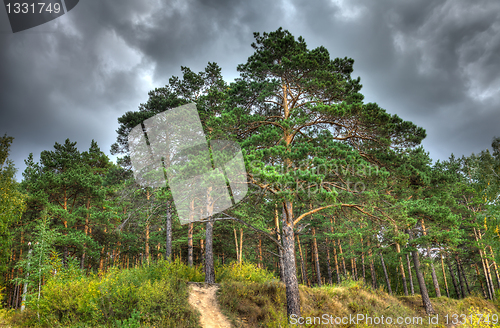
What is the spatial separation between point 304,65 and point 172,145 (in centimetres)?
935

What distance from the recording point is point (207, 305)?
9.24 meters

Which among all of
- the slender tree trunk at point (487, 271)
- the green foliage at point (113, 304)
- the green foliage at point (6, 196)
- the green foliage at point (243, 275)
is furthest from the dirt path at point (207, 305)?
the slender tree trunk at point (487, 271)

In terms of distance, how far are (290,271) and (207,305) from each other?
352 centimetres

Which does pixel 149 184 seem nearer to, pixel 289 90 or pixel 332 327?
pixel 289 90

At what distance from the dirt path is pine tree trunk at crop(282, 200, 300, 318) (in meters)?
2.30

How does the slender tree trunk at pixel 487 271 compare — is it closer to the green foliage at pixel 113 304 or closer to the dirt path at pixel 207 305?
the dirt path at pixel 207 305

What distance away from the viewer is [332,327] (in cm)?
877

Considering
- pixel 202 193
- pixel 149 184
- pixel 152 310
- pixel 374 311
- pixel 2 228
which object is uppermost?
pixel 149 184

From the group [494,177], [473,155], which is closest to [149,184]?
[494,177]

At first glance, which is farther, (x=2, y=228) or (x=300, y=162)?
(x=2, y=228)

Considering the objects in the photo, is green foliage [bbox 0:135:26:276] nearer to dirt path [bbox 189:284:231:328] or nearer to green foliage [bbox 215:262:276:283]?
dirt path [bbox 189:284:231:328]

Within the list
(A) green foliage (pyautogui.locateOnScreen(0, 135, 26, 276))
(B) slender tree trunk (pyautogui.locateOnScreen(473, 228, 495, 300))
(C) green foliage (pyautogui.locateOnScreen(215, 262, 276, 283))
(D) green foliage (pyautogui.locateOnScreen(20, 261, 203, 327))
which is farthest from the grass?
(B) slender tree trunk (pyautogui.locateOnScreen(473, 228, 495, 300))

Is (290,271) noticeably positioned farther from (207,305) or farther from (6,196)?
(6,196)

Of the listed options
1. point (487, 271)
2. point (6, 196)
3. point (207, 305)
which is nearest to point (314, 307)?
point (207, 305)
